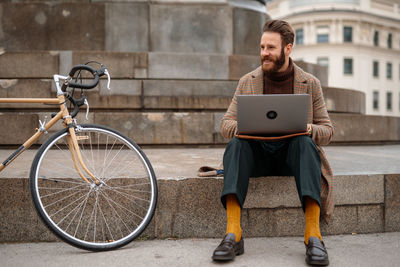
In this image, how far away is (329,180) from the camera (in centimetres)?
296

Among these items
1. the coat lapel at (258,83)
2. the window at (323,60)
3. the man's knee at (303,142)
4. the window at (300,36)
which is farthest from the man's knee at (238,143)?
the window at (300,36)

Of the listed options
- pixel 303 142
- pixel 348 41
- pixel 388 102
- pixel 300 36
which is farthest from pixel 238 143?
pixel 388 102

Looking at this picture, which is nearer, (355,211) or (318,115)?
(318,115)

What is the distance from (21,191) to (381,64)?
44.0 m

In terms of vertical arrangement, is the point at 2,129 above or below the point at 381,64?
below

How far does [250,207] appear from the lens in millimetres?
3242

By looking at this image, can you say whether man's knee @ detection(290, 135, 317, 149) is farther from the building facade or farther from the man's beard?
the building facade

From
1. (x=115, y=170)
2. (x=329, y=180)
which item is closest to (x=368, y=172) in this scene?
(x=329, y=180)

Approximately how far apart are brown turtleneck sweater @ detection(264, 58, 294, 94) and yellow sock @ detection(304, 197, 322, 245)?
86cm

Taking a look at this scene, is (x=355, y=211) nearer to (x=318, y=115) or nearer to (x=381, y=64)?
(x=318, y=115)

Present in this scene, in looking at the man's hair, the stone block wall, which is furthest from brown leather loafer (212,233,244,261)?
the stone block wall

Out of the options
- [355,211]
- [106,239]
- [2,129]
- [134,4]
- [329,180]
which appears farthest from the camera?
[134,4]

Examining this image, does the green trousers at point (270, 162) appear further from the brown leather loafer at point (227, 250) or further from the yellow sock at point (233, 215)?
the brown leather loafer at point (227, 250)

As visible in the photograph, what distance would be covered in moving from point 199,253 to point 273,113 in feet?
3.56
